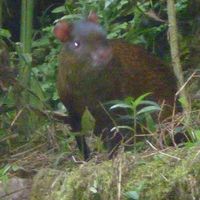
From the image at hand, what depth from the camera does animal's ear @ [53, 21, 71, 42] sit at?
237 inches

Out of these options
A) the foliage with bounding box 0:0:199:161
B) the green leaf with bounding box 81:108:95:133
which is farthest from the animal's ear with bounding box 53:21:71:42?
the green leaf with bounding box 81:108:95:133

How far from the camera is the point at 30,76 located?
258 inches

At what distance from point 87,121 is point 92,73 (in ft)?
0.99

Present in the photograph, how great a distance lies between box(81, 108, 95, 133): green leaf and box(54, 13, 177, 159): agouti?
0.09 metres

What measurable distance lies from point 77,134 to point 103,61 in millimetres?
486

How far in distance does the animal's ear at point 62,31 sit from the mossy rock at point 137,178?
3.83ft

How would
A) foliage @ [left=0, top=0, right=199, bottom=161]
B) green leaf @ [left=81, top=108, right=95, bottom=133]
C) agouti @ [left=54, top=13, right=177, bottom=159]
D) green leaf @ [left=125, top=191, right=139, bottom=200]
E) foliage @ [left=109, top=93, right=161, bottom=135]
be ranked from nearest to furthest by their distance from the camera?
green leaf @ [left=125, top=191, right=139, bottom=200] → foliage @ [left=109, top=93, right=161, bottom=135] → green leaf @ [left=81, top=108, right=95, bottom=133] → agouti @ [left=54, top=13, right=177, bottom=159] → foliage @ [left=0, top=0, right=199, bottom=161]

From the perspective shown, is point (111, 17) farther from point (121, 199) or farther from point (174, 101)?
point (121, 199)

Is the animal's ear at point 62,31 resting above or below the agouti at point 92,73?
above

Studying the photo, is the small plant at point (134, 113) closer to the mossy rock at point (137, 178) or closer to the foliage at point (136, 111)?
the foliage at point (136, 111)

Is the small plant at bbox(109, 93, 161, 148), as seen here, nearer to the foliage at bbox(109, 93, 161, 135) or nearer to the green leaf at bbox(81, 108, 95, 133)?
the foliage at bbox(109, 93, 161, 135)

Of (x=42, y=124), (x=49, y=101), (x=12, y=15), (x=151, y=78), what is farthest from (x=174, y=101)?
(x=12, y=15)

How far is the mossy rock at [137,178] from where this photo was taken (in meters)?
4.57

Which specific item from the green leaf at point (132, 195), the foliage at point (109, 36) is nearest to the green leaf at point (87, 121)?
the foliage at point (109, 36)
